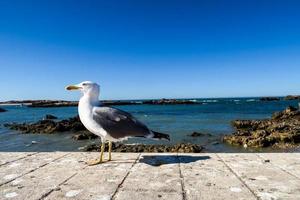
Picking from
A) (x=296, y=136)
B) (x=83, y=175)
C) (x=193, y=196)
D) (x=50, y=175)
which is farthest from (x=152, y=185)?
(x=296, y=136)

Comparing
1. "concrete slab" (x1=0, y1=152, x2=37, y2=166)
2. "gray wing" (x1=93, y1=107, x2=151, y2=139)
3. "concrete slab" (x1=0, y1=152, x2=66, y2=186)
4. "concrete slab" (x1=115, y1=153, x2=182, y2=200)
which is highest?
"gray wing" (x1=93, y1=107, x2=151, y2=139)

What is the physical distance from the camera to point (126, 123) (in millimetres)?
5281

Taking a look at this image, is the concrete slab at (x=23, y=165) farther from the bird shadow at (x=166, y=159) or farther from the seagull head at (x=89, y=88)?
the bird shadow at (x=166, y=159)

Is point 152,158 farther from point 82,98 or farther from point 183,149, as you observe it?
point 183,149

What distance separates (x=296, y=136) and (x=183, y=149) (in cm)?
559

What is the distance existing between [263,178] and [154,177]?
58.2 inches

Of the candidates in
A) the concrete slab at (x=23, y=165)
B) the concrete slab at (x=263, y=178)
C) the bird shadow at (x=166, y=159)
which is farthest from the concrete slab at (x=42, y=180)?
the concrete slab at (x=263, y=178)

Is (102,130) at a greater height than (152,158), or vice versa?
(102,130)

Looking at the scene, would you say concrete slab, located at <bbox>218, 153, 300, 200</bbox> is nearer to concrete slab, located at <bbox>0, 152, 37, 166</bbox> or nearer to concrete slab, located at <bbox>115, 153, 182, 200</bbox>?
concrete slab, located at <bbox>115, 153, 182, 200</bbox>

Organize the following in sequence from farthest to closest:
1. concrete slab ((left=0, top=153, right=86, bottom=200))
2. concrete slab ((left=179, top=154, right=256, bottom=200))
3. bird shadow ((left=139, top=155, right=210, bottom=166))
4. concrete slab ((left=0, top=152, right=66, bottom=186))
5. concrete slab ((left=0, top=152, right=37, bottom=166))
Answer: concrete slab ((left=0, top=152, right=37, bottom=166)), bird shadow ((left=139, top=155, right=210, bottom=166)), concrete slab ((left=0, top=152, right=66, bottom=186)), concrete slab ((left=0, top=153, right=86, bottom=200)), concrete slab ((left=179, top=154, right=256, bottom=200))

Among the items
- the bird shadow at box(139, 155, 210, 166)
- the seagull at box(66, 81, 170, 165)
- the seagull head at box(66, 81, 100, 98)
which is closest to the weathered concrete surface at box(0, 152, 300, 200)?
the bird shadow at box(139, 155, 210, 166)

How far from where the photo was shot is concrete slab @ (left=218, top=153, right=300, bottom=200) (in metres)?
3.53

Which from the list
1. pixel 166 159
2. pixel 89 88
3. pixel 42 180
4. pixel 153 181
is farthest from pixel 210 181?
pixel 89 88

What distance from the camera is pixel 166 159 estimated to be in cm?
558
